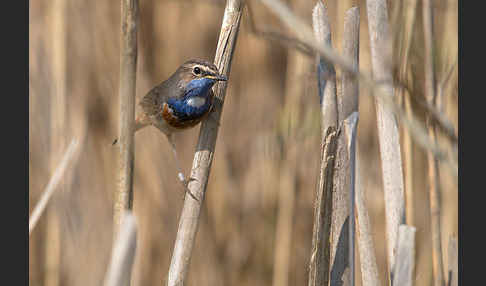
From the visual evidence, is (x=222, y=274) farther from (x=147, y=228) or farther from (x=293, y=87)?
(x=293, y=87)

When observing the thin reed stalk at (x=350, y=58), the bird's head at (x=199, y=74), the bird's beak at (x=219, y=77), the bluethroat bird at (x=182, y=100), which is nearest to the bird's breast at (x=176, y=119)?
the bluethroat bird at (x=182, y=100)

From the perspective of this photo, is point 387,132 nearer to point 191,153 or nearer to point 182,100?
point 182,100

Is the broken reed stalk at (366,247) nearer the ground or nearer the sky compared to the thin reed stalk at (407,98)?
nearer the ground

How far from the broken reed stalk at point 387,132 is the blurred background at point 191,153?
2.26 ft

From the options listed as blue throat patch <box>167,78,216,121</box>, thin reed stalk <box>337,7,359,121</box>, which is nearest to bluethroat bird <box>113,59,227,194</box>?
blue throat patch <box>167,78,216,121</box>

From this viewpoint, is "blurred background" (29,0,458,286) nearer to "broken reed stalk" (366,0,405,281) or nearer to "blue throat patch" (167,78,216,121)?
"blue throat patch" (167,78,216,121)

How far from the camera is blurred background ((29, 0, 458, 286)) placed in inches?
116

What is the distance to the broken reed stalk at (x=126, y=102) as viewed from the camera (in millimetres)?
1553

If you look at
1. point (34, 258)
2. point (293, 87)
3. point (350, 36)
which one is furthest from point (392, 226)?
point (34, 258)

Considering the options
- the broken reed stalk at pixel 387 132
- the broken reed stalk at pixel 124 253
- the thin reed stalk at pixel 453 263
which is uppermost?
the broken reed stalk at pixel 387 132

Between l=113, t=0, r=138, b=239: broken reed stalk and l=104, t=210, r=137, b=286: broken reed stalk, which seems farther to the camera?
l=113, t=0, r=138, b=239: broken reed stalk

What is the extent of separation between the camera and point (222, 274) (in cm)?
358

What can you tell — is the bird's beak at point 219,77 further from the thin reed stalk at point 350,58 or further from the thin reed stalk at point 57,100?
the thin reed stalk at point 57,100

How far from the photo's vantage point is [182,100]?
2648mm
